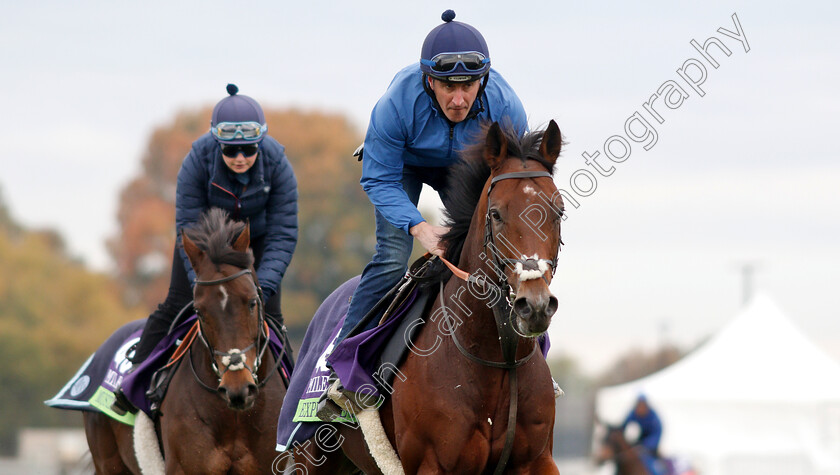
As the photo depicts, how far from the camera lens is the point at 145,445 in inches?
362

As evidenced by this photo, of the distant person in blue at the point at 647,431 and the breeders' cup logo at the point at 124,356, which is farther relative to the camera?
the distant person in blue at the point at 647,431

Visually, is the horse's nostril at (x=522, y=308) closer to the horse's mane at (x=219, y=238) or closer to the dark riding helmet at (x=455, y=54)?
the dark riding helmet at (x=455, y=54)

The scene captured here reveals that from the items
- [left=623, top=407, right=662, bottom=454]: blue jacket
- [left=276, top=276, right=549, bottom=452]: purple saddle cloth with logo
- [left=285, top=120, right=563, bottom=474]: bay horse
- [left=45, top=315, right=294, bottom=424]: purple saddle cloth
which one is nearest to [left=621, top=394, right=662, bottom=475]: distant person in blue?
[left=623, top=407, right=662, bottom=454]: blue jacket

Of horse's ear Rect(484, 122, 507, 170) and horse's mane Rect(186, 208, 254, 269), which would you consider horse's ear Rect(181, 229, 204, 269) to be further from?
horse's ear Rect(484, 122, 507, 170)

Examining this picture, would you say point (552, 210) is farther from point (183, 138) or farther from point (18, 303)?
point (183, 138)

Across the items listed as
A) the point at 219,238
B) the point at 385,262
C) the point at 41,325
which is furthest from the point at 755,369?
the point at 41,325

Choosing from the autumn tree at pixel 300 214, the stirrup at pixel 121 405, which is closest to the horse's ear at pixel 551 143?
the stirrup at pixel 121 405

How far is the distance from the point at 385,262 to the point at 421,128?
0.86 meters

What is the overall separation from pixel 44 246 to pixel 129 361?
4198 centimetres

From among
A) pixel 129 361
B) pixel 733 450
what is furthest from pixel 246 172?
pixel 733 450

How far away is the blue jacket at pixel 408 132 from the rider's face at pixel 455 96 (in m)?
0.11

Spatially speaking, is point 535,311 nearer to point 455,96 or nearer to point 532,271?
point 532,271

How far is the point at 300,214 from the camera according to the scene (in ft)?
157

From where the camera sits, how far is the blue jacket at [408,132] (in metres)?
6.48
